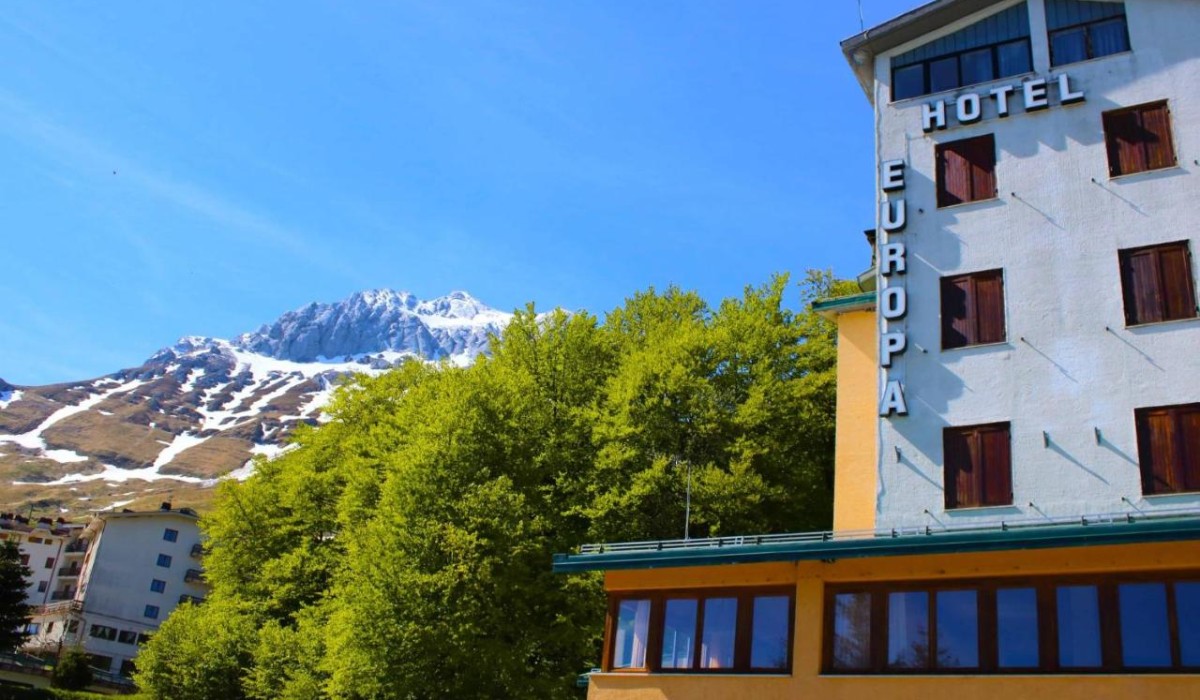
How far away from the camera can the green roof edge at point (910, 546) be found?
17.4 metres

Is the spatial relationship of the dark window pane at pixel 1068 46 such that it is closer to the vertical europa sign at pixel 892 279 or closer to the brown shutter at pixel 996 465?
the vertical europa sign at pixel 892 279

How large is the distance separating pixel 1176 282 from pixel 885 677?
11147mm

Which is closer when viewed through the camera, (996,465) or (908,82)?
(996,465)

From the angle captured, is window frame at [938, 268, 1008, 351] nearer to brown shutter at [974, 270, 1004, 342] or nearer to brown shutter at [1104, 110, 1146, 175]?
brown shutter at [974, 270, 1004, 342]

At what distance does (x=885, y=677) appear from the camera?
1938 centimetres

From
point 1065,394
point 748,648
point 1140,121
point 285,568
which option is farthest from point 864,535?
point 285,568

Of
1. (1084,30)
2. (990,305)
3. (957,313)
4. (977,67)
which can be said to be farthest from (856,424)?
(1084,30)

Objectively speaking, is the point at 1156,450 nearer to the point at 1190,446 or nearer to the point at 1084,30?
the point at 1190,446

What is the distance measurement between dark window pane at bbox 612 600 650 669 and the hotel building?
50mm

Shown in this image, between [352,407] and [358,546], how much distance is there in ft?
58.2

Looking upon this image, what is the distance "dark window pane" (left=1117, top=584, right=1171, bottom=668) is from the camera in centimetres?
1733

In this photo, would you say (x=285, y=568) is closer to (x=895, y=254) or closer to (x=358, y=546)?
(x=358, y=546)

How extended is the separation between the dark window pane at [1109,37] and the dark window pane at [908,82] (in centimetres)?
421

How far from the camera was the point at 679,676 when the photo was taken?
21.6 metres
